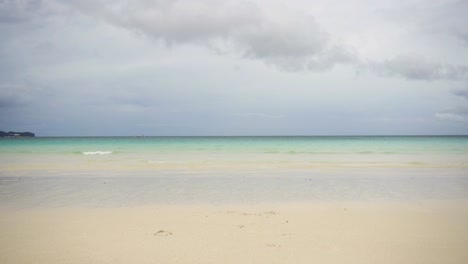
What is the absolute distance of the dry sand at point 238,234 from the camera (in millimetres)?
4922

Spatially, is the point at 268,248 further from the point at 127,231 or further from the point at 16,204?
the point at 16,204

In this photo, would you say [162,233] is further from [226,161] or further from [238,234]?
[226,161]

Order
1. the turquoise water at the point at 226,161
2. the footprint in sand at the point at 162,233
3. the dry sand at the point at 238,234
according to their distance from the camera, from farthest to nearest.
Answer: the turquoise water at the point at 226,161
the footprint in sand at the point at 162,233
the dry sand at the point at 238,234

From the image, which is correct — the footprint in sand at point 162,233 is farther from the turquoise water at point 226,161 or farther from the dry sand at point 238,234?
the turquoise water at point 226,161

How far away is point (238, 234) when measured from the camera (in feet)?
19.4

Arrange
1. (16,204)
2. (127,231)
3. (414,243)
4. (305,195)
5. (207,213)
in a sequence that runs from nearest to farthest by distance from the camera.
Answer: (414,243)
(127,231)
(207,213)
(16,204)
(305,195)

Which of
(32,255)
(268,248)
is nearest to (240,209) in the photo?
(268,248)

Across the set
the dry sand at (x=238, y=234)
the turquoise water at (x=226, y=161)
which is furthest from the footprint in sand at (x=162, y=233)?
the turquoise water at (x=226, y=161)

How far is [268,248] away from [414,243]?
2.49m

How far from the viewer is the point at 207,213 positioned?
754cm

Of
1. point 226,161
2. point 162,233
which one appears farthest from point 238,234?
point 226,161

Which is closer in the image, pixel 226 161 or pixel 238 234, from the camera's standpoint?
pixel 238 234

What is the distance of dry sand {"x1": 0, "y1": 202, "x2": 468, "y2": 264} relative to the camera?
16.1 ft

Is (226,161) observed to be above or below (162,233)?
below
